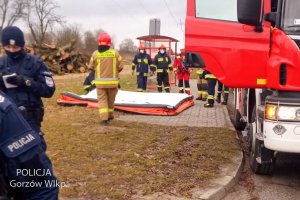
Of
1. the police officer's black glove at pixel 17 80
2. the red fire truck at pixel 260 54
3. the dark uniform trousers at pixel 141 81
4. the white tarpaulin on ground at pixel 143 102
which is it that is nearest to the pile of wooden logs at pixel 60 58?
the dark uniform trousers at pixel 141 81

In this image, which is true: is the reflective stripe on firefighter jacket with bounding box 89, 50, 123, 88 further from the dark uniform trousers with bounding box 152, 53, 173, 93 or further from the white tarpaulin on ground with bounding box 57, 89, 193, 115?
the dark uniform trousers with bounding box 152, 53, 173, 93

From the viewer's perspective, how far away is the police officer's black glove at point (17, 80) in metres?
3.94

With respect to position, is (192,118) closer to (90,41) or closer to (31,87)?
(31,87)

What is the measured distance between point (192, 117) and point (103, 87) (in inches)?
108

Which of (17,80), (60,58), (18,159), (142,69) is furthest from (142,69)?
(60,58)

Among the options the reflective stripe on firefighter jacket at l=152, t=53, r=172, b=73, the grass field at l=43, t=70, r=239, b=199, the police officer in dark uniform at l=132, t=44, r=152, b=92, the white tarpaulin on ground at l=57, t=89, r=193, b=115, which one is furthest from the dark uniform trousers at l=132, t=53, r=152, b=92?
the grass field at l=43, t=70, r=239, b=199

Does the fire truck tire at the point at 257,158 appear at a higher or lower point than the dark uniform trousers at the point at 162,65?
lower

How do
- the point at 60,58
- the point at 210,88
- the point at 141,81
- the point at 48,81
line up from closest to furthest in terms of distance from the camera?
the point at 48,81 → the point at 210,88 → the point at 141,81 → the point at 60,58

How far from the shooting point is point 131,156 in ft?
20.2

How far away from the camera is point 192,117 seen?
34.2 ft

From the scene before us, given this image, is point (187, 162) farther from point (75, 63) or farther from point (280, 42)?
point (75, 63)

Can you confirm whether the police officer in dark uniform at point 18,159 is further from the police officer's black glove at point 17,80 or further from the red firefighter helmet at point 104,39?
the red firefighter helmet at point 104,39

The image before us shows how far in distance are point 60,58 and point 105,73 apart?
2242 centimetres

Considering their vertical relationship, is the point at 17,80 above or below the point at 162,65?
above
